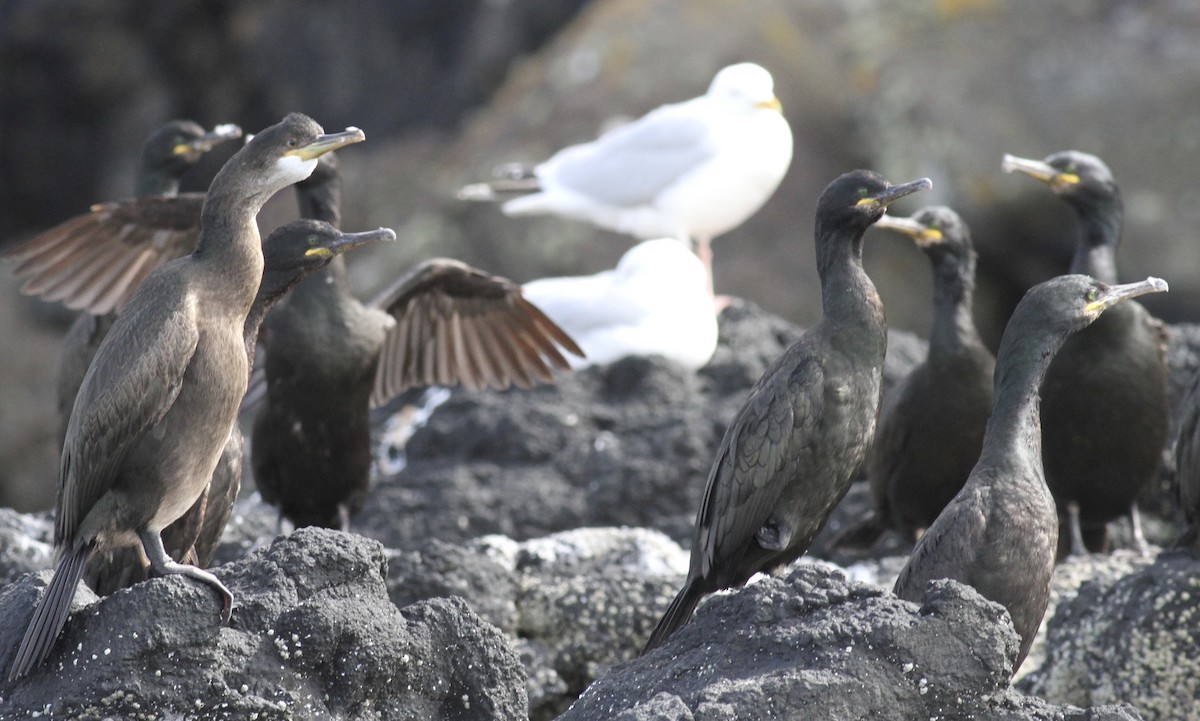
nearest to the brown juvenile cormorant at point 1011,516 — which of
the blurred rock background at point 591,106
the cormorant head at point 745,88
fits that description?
the cormorant head at point 745,88

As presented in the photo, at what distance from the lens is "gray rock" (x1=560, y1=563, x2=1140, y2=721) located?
147 inches

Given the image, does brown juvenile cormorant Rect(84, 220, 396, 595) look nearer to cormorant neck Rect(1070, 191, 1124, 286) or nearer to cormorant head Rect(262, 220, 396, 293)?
cormorant head Rect(262, 220, 396, 293)

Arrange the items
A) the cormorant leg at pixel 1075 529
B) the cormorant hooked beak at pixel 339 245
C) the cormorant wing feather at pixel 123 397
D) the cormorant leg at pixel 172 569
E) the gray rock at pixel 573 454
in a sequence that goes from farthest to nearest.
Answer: the gray rock at pixel 573 454
the cormorant leg at pixel 1075 529
the cormorant hooked beak at pixel 339 245
the cormorant wing feather at pixel 123 397
the cormorant leg at pixel 172 569

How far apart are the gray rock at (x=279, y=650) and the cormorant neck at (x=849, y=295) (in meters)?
1.56

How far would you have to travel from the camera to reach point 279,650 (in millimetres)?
4098

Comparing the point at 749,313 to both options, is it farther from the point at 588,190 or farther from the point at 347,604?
the point at 347,604

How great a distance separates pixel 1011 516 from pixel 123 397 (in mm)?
2375

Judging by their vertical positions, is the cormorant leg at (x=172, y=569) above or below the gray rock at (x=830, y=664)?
below

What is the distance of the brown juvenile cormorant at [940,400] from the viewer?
696 cm

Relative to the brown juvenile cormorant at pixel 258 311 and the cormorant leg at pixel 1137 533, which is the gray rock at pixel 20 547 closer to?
the brown juvenile cormorant at pixel 258 311

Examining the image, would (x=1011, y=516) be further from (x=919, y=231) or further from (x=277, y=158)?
(x=919, y=231)

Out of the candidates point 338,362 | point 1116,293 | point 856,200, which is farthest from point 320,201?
point 1116,293

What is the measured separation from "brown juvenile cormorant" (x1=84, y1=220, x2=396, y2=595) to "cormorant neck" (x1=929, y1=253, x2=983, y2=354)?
9.39ft

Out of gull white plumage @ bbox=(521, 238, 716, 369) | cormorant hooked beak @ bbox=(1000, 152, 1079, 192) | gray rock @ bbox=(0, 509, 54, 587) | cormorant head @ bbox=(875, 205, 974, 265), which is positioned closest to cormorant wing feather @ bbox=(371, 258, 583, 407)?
gull white plumage @ bbox=(521, 238, 716, 369)
